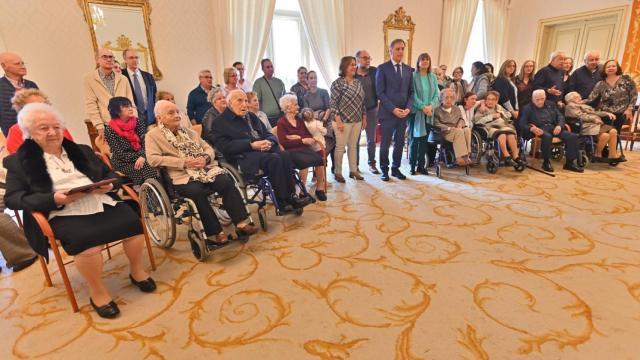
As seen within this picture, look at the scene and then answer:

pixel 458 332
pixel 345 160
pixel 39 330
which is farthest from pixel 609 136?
pixel 39 330

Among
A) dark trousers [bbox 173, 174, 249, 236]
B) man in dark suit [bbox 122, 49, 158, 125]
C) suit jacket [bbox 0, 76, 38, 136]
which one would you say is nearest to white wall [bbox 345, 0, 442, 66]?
man in dark suit [bbox 122, 49, 158, 125]

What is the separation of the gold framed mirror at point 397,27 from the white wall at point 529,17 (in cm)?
287

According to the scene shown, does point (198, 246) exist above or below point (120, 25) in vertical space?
below

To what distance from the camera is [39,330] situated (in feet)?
5.39

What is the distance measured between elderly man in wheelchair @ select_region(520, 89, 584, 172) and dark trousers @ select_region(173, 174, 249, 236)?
3.82 meters

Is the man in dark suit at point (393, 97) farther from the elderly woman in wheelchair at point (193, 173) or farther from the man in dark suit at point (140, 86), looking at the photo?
the man in dark suit at point (140, 86)

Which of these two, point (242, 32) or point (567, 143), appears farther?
point (242, 32)

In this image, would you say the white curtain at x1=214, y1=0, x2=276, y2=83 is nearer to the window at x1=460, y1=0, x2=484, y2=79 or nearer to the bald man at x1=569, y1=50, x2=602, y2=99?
the bald man at x1=569, y1=50, x2=602, y2=99

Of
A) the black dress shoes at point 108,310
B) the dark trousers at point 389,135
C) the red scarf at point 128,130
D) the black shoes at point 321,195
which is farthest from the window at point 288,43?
the black dress shoes at point 108,310

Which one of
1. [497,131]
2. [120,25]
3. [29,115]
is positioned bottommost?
[497,131]

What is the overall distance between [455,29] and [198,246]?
22.8 ft

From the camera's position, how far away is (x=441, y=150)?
420 centimetres

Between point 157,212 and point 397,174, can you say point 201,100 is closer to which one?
point 157,212

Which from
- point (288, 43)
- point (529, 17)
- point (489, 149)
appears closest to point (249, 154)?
point (489, 149)
